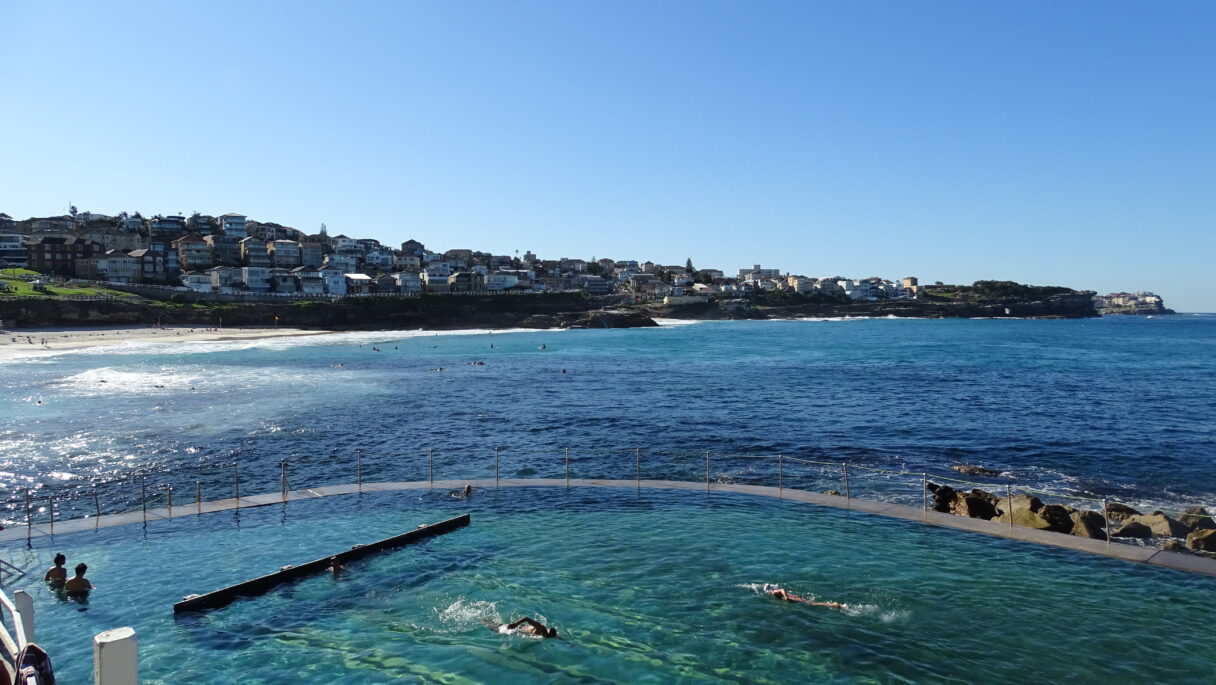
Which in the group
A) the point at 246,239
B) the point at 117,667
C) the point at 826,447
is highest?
the point at 246,239

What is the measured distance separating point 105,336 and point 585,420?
82030mm

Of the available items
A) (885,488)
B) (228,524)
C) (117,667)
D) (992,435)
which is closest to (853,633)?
(117,667)

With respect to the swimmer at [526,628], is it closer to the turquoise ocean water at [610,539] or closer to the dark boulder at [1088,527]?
the turquoise ocean water at [610,539]

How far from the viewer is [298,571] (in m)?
14.5

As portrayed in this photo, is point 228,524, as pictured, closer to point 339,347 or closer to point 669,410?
point 669,410

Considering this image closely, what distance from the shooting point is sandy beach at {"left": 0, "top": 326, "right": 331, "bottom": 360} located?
7850cm

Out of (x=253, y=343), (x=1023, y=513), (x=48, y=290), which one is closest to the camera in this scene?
→ (x=1023, y=513)

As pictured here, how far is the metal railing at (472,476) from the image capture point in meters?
23.1

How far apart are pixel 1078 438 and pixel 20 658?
41.6 m

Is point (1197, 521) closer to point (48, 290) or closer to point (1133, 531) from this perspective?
point (1133, 531)

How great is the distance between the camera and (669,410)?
1740 inches

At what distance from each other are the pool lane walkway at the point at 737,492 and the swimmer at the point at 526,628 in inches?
398

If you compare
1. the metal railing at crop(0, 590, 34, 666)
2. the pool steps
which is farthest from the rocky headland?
the metal railing at crop(0, 590, 34, 666)

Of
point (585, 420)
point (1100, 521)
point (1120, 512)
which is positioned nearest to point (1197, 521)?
point (1120, 512)
